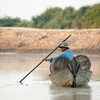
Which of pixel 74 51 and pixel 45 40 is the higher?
pixel 45 40

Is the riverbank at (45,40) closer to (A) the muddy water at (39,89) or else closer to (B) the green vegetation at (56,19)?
(B) the green vegetation at (56,19)

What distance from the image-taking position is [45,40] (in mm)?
41875

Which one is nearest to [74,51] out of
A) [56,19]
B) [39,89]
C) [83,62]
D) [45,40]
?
[45,40]

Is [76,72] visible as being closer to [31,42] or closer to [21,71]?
[21,71]

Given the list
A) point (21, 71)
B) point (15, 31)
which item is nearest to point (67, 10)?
point (15, 31)

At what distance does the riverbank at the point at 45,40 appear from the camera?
1543 inches

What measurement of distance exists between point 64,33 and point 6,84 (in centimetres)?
2412

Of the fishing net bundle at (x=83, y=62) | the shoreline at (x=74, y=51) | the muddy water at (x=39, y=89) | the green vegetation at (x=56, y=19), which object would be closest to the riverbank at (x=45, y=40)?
the shoreline at (x=74, y=51)

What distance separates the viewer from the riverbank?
39188 millimetres

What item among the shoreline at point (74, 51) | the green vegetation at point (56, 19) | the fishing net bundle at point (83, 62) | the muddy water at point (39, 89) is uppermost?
the green vegetation at point (56, 19)

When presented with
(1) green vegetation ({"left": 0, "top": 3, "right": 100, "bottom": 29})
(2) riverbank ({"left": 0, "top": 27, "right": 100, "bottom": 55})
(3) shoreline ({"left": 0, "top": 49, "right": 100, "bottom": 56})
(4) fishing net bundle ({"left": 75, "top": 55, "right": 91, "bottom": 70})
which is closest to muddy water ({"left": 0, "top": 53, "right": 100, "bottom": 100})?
(4) fishing net bundle ({"left": 75, "top": 55, "right": 91, "bottom": 70})

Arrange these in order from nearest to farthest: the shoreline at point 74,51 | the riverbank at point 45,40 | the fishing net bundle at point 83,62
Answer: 1. the fishing net bundle at point 83,62
2. the shoreline at point 74,51
3. the riverbank at point 45,40

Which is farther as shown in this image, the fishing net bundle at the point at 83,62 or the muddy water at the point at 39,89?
the fishing net bundle at the point at 83,62

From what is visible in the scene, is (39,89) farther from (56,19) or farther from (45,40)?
(56,19)
